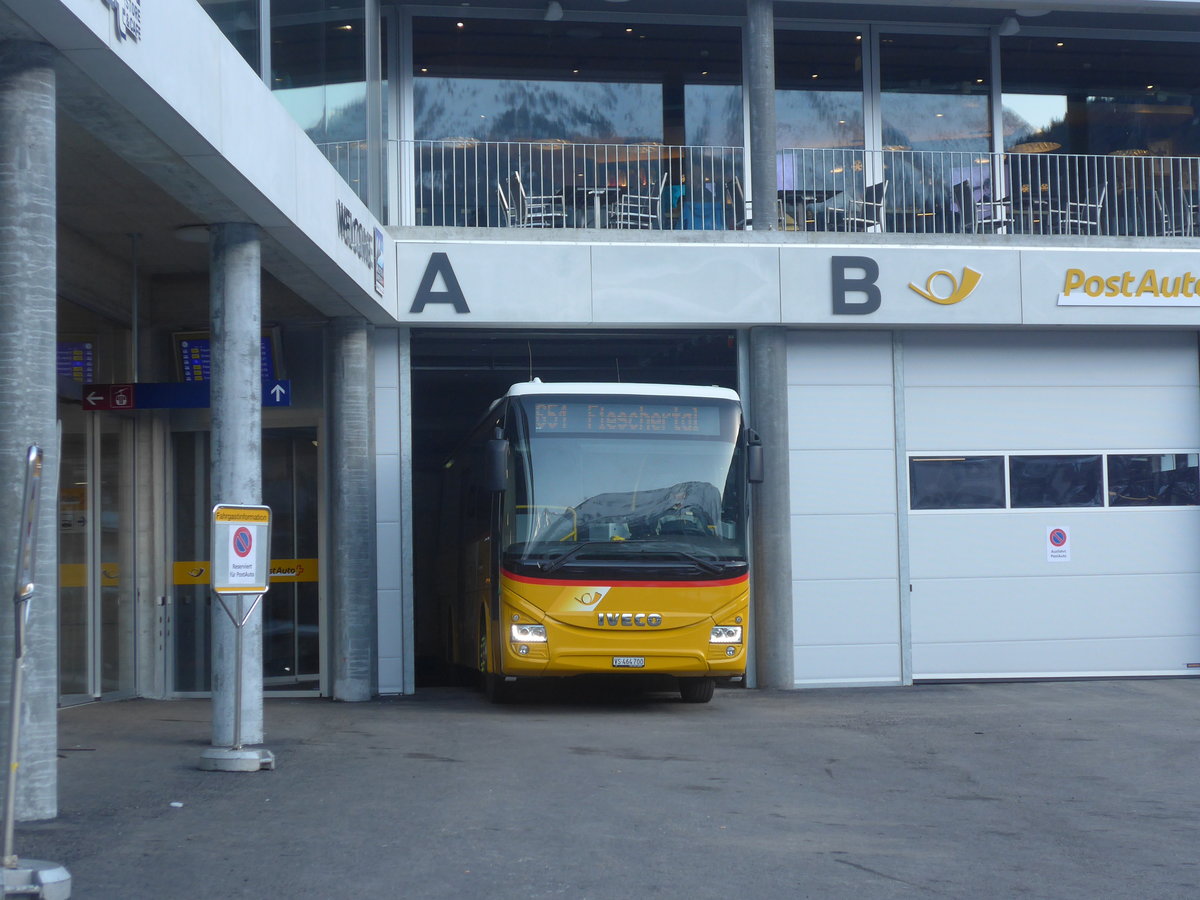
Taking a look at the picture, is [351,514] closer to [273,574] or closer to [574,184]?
[273,574]

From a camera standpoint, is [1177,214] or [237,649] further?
[1177,214]

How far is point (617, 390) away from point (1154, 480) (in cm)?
780

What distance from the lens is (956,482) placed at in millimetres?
16812

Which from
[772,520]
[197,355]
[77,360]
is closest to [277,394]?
[197,355]

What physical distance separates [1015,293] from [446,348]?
716 centimetres

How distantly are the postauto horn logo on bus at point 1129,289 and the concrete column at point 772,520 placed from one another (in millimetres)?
3558

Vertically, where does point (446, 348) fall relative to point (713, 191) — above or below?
below

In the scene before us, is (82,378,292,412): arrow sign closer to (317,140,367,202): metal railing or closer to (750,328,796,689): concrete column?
(317,140,367,202): metal railing

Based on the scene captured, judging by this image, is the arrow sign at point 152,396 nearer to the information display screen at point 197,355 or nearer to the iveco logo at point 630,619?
the information display screen at point 197,355

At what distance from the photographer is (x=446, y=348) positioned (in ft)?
59.9

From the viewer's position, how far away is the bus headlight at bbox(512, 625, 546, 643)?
12.7 meters

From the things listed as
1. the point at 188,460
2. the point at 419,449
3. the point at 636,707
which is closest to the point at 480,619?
the point at 636,707

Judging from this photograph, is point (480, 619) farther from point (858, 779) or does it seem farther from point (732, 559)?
point (858, 779)

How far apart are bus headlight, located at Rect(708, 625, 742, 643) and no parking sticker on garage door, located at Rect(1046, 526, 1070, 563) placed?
5.59 m
